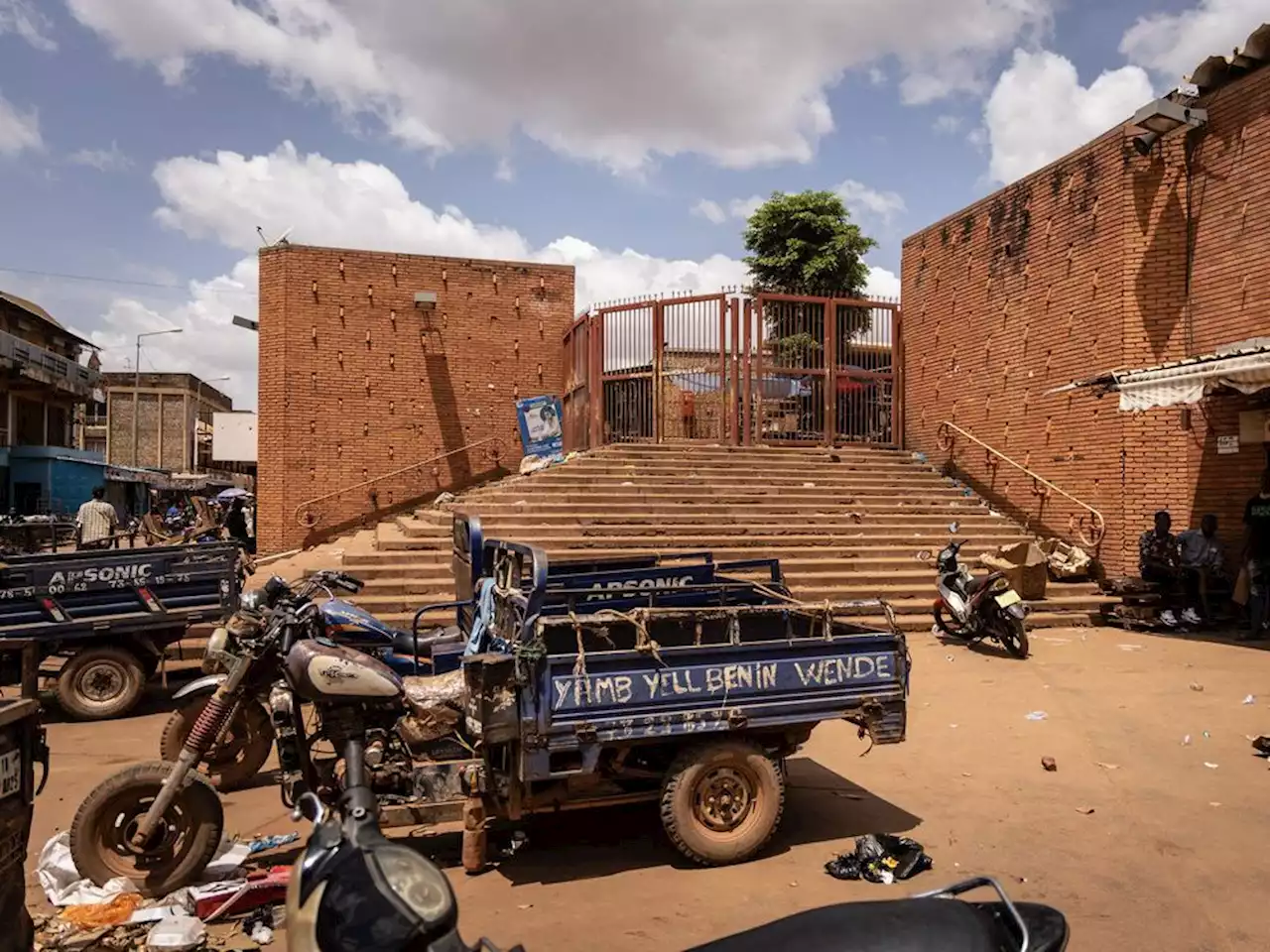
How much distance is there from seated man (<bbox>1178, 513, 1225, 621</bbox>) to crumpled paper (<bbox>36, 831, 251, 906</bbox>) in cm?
1063

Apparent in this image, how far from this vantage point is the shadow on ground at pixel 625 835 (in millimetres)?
4578

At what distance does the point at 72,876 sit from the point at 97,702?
418 centimetres

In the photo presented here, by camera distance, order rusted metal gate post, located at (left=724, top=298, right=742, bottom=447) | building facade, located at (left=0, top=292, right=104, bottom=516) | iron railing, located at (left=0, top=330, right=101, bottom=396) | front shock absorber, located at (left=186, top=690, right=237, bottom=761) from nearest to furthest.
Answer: front shock absorber, located at (left=186, top=690, right=237, bottom=761) → rusted metal gate post, located at (left=724, top=298, right=742, bottom=447) → iron railing, located at (left=0, top=330, right=101, bottom=396) → building facade, located at (left=0, top=292, right=104, bottom=516)

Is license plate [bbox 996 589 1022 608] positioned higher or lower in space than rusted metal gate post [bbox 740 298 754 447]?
lower

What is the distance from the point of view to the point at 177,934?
3617mm

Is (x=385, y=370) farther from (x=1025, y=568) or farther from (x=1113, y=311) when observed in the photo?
(x=1113, y=311)

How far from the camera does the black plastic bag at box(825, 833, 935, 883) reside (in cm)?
434

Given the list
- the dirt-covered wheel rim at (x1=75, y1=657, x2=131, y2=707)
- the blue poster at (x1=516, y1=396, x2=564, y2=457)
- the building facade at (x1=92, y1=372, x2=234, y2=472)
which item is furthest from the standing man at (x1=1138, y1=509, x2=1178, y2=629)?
the building facade at (x1=92, y1=372, x2=234, y2=472)

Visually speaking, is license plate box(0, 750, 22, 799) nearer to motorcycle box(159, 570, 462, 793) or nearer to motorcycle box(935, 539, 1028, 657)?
motorcycle box(159, 570, 462, 793)

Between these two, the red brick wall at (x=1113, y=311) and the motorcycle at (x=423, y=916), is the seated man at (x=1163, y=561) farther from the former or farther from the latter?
the motorcycle at (x=423, y=916)

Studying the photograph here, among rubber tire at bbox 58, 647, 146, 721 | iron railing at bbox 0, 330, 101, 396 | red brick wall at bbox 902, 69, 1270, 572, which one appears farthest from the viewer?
iron railing at bbox 0, 330, 101, 396

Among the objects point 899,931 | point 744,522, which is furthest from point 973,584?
point 899,931

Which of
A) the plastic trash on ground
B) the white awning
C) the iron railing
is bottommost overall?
the plastic trash on ground

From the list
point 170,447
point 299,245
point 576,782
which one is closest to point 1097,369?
point 576,782
